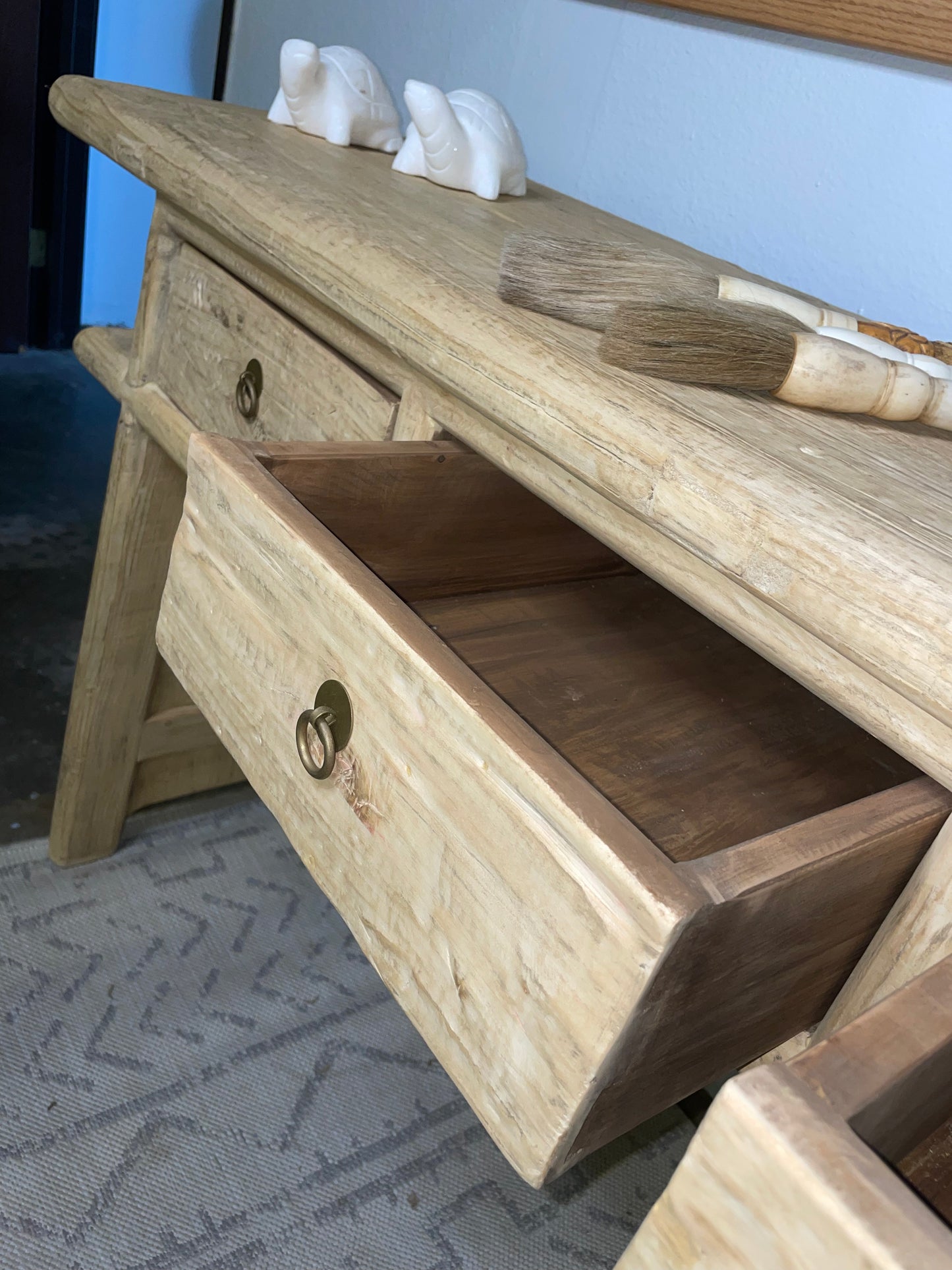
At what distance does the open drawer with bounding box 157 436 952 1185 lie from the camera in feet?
1.03

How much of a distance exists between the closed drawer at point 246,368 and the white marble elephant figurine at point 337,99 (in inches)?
7.2

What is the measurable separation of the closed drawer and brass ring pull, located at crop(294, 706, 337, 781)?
262mm

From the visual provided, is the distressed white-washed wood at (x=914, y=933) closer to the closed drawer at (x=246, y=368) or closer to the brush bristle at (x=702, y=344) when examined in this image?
the brush bristle at (x=702, y=344)

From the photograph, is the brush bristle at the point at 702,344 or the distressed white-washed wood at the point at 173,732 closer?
the brush bristle at the point at 702,344

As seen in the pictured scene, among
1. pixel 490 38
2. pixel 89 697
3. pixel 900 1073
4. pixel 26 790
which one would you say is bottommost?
pixel 26 790

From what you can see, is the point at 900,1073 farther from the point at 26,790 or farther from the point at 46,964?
the point at 26,790

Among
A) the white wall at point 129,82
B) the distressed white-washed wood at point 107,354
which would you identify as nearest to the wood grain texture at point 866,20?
the distressed white-washed wood at point 107,354

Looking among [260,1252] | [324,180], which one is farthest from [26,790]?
[324,180]

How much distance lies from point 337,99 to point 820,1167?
95cm

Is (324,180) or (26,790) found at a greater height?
(324,180)

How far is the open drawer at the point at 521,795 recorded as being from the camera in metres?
0.31

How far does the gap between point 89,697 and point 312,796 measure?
0.76 m

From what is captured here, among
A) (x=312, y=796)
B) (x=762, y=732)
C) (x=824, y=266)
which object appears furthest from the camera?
(x=824, y=266)

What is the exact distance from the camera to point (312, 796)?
46cm
